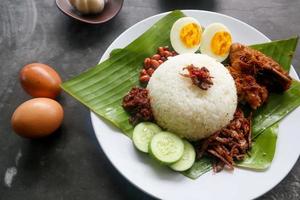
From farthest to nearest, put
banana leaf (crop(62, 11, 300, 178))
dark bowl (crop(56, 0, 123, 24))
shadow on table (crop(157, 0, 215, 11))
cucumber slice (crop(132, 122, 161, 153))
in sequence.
Result: shadow on table (crop(157, 0, 215, 11)) → dark bowl (crop(56, 0, 123, 24)) → banana leaf (crop(62, 11, 300, 178)) → cucumber slice (crop(132, 122, 161, 153))

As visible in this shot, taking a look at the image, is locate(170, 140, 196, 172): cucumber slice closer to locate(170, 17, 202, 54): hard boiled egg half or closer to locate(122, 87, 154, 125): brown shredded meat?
locate(122, 87, 154, 125): brown shredded meat

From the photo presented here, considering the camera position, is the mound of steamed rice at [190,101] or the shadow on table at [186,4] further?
the shadow on table at [186,4]

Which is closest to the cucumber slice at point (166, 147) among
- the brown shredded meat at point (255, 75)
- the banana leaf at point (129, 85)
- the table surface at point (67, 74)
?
the banana leaf at point (129, 85)

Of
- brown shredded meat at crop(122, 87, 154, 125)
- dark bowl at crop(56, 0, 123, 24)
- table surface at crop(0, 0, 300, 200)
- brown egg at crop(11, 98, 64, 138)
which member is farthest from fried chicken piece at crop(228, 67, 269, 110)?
brown egg at crop(11, 98, 64, 138)

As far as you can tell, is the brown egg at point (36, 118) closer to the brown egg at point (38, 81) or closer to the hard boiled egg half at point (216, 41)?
the brown egg at point (38, 81)

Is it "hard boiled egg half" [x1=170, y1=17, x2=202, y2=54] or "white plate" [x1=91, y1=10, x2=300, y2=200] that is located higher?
"hard boiled egg half" [x1=170, y1=17, x2=202, y2=54]

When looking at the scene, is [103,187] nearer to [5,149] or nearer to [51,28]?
[5,149]

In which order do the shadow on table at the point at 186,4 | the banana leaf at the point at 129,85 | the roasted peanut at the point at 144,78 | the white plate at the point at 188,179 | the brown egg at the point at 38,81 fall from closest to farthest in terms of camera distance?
the white plate at the point at 188,179, the banana leaf at the point at 129,85, the brown egg at the point at 38,81, the roasted peanut at the point at 144,78, the shadow on table at the point at 186,4

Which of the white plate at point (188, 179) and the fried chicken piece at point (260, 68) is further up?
the fried chicken piece at point (260, 68)

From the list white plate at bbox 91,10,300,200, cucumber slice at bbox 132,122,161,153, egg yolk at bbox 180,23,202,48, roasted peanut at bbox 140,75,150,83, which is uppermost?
egg yolk at bbox 180,23,202,48

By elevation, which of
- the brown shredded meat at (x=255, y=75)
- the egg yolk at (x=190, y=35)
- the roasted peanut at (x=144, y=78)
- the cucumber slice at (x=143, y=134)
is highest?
the egg yolk at (x=190, y=35)
